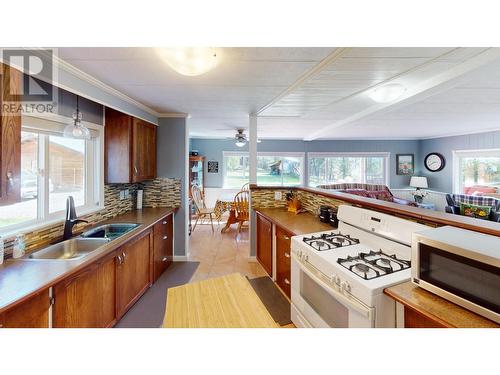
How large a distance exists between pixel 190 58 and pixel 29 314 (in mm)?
1626

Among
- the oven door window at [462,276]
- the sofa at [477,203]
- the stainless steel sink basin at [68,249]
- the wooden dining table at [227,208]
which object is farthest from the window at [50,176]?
the sofa at [477,203]

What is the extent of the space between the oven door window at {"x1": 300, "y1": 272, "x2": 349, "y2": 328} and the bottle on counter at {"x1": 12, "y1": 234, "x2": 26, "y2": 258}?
78.5 inches

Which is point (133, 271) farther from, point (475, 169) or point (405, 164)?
point (405, 164)

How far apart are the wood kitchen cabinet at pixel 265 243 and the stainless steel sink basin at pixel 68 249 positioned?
1736 mm

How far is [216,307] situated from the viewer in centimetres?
85

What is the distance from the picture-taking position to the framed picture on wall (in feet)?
22.4

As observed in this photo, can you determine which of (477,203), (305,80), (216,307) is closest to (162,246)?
(216,307)

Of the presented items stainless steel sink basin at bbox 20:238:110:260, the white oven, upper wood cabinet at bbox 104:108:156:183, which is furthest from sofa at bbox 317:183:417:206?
stainless steel sink basin at bbox 20:238:110:260

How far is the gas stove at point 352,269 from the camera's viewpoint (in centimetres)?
106

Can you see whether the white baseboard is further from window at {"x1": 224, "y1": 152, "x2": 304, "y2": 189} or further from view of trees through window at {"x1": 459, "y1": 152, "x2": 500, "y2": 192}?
view of trees through window at {"x1": 459, "y1": 152, "x2": 500, "y2": 192}

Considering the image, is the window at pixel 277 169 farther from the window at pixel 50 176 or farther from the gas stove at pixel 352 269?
the gas stove at pixel 352 269
